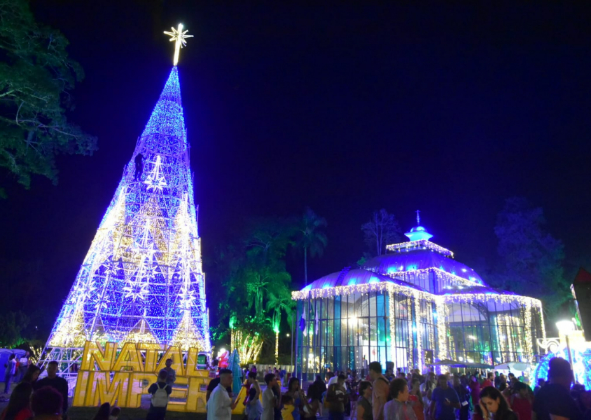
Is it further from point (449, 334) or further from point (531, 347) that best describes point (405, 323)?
point (531, 347)

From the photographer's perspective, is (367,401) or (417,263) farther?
(417,263)

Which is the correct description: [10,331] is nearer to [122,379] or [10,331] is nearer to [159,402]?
[122,379]

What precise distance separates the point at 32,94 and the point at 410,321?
26.3 meters

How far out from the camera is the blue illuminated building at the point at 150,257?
20484 mm

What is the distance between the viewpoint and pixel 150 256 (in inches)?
867

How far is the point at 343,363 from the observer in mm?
28375

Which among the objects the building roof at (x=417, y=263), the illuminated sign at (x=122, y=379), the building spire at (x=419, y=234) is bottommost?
the illuminated sign at (x=122, y=379)

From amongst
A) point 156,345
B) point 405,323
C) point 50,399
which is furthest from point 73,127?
point 405,323

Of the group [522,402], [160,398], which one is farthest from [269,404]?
[522,402]

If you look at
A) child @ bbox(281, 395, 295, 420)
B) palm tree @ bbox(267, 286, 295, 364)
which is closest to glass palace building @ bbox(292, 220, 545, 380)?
palm tree @ bbox(267, 286, 295, 364)

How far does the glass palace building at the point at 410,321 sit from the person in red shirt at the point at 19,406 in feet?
77.2

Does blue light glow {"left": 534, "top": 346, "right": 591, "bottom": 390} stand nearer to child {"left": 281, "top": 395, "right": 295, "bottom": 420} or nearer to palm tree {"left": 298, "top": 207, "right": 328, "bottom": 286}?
child {"left": 281, "top": 395, "right": 295, "bottom": 420}

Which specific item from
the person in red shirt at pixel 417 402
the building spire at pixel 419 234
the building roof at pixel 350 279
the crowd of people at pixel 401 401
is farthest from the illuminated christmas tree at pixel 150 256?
the building spire at pixel 419 234

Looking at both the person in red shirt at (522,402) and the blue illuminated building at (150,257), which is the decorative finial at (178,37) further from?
the person in red shirt at (522,402)
